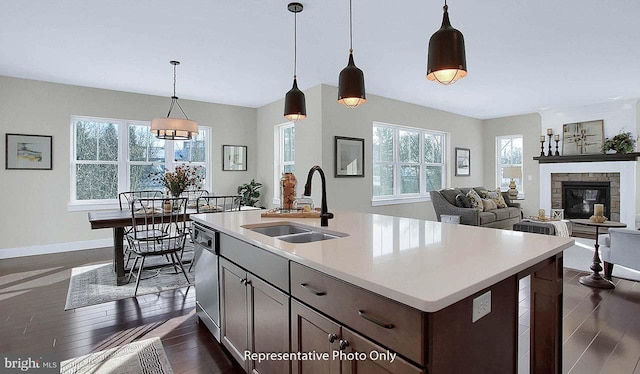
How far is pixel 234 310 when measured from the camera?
2016 millimetres

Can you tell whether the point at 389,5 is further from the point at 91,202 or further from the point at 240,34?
the point at 91,202

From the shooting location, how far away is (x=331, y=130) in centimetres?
539

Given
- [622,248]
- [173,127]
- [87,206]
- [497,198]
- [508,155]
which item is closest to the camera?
[622,248]

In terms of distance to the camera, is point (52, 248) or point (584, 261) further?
point (52, 248)

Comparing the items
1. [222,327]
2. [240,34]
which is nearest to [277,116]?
[240,34]

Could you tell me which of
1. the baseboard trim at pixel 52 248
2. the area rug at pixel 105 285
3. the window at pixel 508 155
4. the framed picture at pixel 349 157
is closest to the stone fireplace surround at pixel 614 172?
the window at pixel 508 155

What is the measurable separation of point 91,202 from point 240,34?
154 inches

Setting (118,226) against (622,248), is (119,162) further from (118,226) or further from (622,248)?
(622,248)

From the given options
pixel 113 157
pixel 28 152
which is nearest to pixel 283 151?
pixel 113 157

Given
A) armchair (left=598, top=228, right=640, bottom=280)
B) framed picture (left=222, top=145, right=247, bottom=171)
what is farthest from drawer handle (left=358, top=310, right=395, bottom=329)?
framed picture (left=222, top=145, right=247, bottom=171)

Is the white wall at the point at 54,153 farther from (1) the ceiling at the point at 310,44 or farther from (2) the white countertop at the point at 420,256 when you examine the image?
(2) the white countertop at the point at 420,256

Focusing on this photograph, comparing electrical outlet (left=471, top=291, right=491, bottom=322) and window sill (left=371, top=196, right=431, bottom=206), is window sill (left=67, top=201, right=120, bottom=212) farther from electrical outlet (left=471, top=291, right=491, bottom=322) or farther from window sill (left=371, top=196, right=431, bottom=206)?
electrical outlet (left=471, top=291, right=491, bottom=322)

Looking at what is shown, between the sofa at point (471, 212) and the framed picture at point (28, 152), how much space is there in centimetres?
633

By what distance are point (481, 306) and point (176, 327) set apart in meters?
2.36
